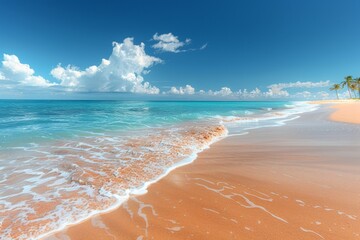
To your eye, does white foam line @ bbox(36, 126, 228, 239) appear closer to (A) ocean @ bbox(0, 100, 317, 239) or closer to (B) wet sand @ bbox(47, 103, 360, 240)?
(A) ocean @ bbox(0, 100, 317, 239)

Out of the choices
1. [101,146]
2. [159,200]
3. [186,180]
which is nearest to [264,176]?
[186,180]

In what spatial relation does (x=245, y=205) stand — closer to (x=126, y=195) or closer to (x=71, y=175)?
(x=126, y=195)

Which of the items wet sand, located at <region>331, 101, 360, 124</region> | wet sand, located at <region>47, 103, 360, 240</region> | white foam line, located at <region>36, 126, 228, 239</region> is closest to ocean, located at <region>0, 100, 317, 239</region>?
white foam line, located at <region>36, 126, 228, 239</region>

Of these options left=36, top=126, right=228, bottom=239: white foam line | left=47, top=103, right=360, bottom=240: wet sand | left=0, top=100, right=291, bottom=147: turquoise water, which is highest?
left=47, top=103, right=360, bottom=240: wet sand

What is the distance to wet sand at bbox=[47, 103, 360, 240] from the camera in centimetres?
312

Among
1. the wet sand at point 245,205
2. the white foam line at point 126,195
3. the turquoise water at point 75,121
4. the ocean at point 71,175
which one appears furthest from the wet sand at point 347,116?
the white foam line at point 126,195

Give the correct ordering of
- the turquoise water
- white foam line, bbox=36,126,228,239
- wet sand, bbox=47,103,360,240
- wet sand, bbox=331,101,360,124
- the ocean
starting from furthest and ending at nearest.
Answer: wet sand, bbox=331,101,360,124 < the turquoise water < the ocean < white foam line, bbox=36,126,228,239 < wet sand, bbox=47,103,360,240

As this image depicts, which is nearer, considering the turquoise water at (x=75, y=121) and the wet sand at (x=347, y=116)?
the turquoise water at (x=75, y=121)

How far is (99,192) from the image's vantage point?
466cm

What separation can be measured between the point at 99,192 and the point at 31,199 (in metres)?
1.47

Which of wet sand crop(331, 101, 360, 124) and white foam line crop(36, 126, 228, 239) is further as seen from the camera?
wet sand crop(331, 101, 360, 124)

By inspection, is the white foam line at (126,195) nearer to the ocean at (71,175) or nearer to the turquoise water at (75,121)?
the ocean at (71,175)

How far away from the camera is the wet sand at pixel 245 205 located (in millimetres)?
3125

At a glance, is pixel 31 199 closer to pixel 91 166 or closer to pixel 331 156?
pixel 91 166
